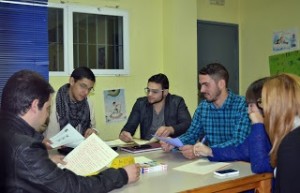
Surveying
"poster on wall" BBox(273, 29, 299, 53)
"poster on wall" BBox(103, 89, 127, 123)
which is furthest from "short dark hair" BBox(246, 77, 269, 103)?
"poster on wall" BBox(273, 29, 299, 53)

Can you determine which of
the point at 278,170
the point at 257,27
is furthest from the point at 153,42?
the point at 278,170

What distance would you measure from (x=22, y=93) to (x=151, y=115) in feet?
6.23

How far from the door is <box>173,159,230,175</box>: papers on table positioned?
2.60 metres

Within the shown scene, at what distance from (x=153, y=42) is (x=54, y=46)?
1.18 metres

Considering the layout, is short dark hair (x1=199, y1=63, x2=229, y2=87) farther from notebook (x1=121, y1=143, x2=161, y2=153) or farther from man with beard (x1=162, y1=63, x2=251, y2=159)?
notebook (x1=121, y1=143, x2=161, y2=153)

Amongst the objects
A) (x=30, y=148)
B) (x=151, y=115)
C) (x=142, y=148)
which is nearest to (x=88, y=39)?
(x=151, y=115)

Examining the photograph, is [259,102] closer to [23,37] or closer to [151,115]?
[151,115]

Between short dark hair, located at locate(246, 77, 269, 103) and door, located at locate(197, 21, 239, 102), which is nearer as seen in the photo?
short dark hair, located at locate(246, 77, 269, 103)

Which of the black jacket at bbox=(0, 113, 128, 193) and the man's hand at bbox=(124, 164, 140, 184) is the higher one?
the black jacket at bbox=(0, 113, 128, 193)

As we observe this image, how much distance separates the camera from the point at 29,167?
1.31 metres

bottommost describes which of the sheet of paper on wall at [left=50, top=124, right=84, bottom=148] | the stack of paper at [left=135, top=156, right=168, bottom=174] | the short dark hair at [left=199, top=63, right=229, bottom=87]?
the stack of paper at [left=135, top=156, right=168, bottom=174]

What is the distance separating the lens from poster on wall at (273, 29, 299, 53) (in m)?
4.16

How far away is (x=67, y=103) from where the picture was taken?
2975 millimetres

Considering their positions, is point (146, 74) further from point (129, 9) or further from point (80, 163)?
point (80, 163)
